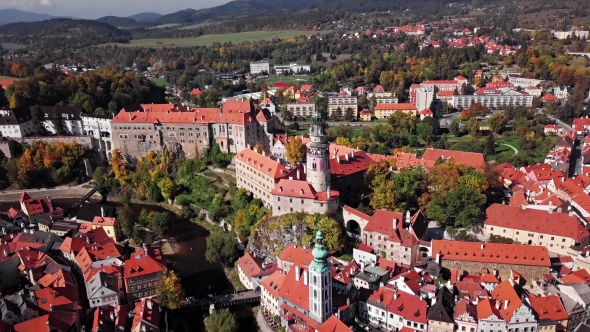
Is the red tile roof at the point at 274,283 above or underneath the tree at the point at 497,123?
underneath

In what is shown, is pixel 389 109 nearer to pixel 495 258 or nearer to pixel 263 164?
pixel 263 164

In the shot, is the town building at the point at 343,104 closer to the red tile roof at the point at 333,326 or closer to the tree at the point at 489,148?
the tree at the point at 489,148

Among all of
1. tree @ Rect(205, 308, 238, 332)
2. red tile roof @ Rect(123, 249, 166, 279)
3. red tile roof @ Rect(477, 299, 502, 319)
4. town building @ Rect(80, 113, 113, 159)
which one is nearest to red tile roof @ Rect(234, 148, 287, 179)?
red tile roof @ Rect(123, 249, 166, 279)

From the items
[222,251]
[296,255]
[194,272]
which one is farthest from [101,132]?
[296,255]

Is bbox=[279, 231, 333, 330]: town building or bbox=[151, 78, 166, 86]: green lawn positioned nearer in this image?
bbox=[279, 231, 333, 330]: town building

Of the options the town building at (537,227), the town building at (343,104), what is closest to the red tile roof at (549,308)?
the town building at (537,227)

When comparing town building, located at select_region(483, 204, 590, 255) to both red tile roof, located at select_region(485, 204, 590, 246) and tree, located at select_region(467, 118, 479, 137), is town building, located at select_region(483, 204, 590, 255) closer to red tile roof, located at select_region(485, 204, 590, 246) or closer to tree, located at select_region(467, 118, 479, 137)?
red tile roof, located at select_region(485, 204, 590, 246)

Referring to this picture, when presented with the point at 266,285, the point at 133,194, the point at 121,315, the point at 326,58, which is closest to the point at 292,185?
the point at 266,285

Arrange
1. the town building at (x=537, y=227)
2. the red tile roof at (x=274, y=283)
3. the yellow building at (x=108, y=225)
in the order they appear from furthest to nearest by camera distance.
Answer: the yellow building at (x=108, y=225) → the town building at (x=537, y=227) → the red tile roof at (x=274, y=283)
